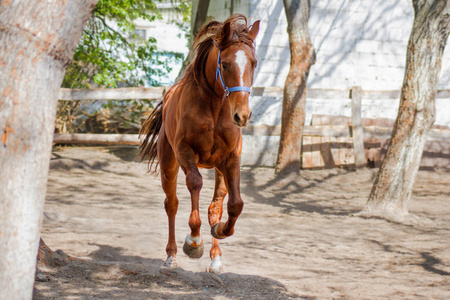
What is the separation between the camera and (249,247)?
18.9 feet

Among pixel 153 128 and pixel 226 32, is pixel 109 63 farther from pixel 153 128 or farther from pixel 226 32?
pixel 226 32

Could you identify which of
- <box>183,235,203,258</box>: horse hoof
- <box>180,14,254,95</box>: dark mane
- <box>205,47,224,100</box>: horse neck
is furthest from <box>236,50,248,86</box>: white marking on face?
<box>183,235,203,258</box>: horse hoof

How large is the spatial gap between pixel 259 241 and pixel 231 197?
225cm

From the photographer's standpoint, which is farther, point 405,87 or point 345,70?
point 345,70

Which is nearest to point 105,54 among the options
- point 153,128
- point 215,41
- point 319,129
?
point 319,129

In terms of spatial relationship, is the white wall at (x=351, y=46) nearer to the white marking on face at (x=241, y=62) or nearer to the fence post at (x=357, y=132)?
the fence post at (x=357, y=132)

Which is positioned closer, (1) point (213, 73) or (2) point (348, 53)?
(1) point (213, 73)

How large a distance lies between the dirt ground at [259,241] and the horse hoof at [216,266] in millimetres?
112

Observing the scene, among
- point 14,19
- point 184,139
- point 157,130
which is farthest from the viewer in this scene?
point 157,130

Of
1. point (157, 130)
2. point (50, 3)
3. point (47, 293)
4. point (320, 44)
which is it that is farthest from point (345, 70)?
point (50, 3)

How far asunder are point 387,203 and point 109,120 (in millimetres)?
10099

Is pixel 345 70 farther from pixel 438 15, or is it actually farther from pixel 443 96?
pixel 438 15

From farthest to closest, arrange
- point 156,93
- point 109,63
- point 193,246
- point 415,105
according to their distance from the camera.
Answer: point 109,63 < point 156,93 < point 415,105 < point 193,246

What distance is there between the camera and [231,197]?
4.00 metres
